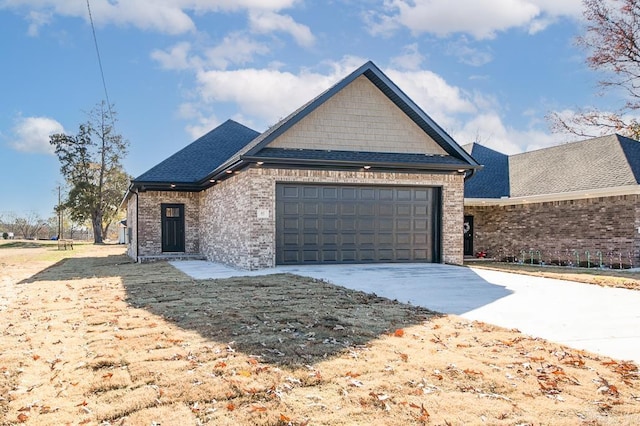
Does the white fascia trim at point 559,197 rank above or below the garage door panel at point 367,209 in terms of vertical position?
above

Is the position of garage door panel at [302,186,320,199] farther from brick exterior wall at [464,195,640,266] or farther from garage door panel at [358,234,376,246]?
brick exterior wall at [464,195,640,266]

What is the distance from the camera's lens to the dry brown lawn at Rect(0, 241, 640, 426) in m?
3.64

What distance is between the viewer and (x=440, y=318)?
22.6 ft

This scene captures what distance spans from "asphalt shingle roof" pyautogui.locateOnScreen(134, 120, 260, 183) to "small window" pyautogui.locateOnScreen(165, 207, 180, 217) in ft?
5.56

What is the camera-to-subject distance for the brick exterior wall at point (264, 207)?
13805 mm

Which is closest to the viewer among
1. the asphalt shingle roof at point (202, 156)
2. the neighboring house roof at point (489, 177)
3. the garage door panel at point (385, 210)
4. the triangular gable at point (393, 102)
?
the triangular gable at point (393, 102)

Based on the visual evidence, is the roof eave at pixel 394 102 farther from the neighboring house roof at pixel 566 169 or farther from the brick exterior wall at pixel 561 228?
the brick exterior wall at pixel 561 228

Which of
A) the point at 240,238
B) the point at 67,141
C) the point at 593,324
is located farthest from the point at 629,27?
the point at 67,141

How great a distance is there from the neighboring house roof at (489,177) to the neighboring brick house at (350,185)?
415 cm

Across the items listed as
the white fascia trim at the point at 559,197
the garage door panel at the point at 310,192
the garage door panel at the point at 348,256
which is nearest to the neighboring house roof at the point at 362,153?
the garage door panel at the point at 310,192

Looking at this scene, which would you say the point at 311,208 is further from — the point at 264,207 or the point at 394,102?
the point at 394,102

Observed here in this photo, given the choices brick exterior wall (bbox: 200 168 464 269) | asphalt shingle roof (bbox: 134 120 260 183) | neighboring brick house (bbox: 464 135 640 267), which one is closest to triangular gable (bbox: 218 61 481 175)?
brick exterior wall (bbox: 200 168 464 269)

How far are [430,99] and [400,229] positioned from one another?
18753 mm

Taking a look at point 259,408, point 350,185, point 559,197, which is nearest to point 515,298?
point 259,408
